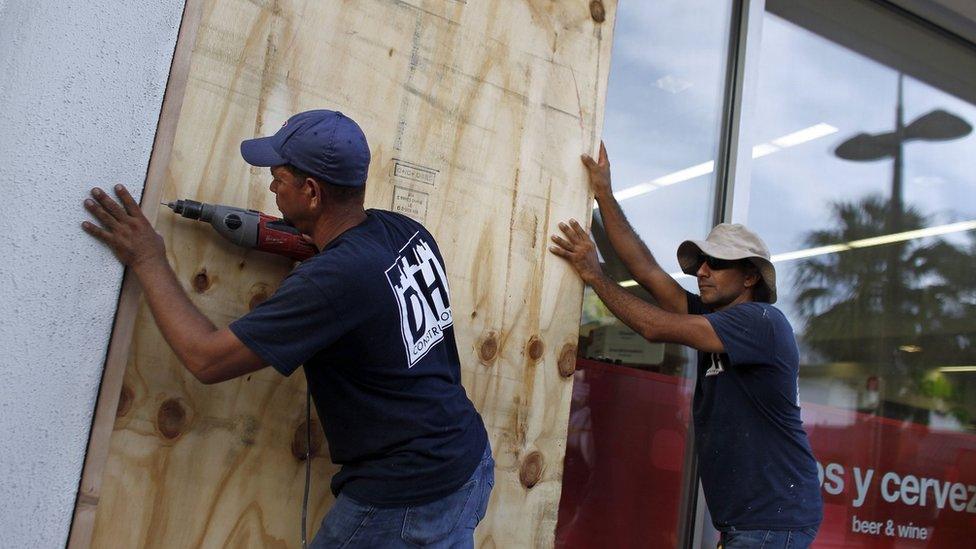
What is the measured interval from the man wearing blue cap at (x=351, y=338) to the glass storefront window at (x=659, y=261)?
53.1 inches

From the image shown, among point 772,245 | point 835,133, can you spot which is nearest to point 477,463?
point 772,245

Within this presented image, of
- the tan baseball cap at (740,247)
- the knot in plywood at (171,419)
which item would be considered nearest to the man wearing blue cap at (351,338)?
the knot in plywood at (171,419)

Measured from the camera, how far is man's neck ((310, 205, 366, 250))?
6.95 feet

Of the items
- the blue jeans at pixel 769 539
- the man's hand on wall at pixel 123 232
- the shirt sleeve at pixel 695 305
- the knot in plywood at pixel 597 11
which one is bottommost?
the blue jeans at pixel 769 539

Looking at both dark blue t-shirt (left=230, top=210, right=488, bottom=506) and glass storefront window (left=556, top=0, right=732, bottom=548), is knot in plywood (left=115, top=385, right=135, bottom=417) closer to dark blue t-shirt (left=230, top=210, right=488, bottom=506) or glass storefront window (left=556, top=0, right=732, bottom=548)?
dark blue t-shirt (left=230, top=210, right=488, bottom=506)

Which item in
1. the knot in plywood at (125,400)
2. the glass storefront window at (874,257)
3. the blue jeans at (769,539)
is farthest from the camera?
the glass storefront window at (874,257)

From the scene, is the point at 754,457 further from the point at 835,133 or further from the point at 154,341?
the point at 835,133

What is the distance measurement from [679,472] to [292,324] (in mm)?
2265

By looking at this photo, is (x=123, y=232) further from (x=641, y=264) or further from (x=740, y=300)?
(x=740, y=300)

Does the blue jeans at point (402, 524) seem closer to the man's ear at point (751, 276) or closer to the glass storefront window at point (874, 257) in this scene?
the man's ear at point (751, 276)

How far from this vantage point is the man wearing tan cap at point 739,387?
2.82 m

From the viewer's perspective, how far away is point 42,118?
1.95m

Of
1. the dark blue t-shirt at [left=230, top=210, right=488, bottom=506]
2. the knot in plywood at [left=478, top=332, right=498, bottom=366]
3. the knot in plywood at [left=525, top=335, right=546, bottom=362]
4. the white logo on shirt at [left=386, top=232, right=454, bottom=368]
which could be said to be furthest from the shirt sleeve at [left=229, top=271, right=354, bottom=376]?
the knot in plywood at [left=525, top=335, right=546, bottom=362]

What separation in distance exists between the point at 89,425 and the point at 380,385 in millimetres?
694
